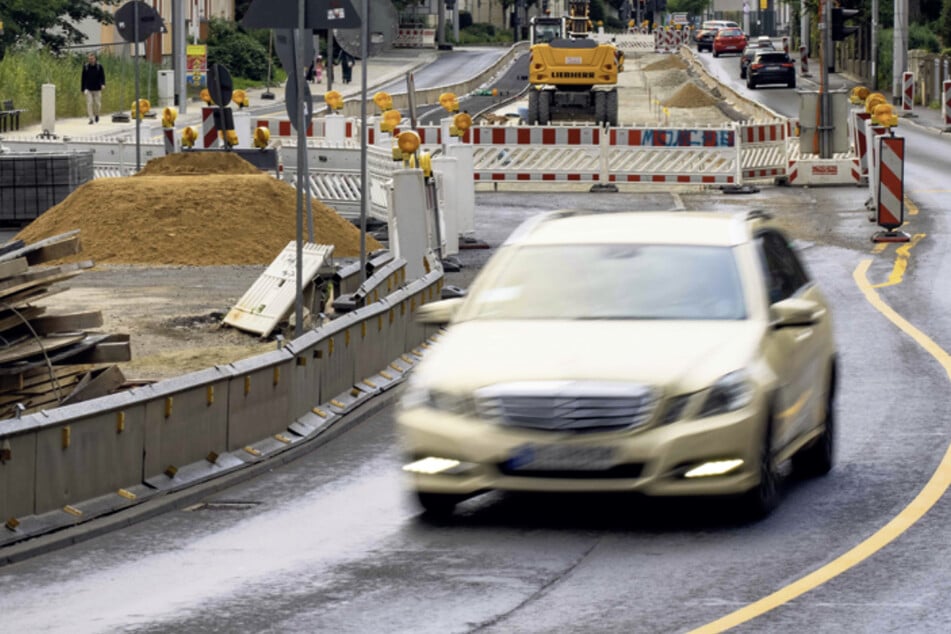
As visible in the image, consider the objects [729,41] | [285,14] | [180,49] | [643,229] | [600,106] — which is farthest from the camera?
[729,41]

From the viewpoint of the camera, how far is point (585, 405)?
959 cm

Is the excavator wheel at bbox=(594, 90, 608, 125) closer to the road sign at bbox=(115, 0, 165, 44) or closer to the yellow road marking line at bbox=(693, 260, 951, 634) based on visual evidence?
the road sign at bbox=(115, 0, 165, 44)

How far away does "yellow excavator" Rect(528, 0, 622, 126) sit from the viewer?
51.5 metres

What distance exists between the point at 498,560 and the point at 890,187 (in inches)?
682

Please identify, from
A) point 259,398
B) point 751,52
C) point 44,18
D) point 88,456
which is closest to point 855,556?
point 88,456

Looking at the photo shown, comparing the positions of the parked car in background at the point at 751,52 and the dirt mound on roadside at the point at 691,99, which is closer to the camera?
the dirt mound on roadside at the point at 691,99

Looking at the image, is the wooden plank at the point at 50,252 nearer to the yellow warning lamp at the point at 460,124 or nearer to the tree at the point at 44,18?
the yellow warning lamp at the point at 460,124

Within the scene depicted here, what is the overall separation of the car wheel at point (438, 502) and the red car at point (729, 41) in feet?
338

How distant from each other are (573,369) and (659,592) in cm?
149

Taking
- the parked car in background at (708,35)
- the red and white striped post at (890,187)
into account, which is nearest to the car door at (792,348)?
the red and white striped post at (890,187)

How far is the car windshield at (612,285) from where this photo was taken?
35.1ft

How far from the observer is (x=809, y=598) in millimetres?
8500

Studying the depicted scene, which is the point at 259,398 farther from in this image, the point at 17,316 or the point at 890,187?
the point at 890,187

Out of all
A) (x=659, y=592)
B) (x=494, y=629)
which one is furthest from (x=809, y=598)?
(x=494, y=629)
